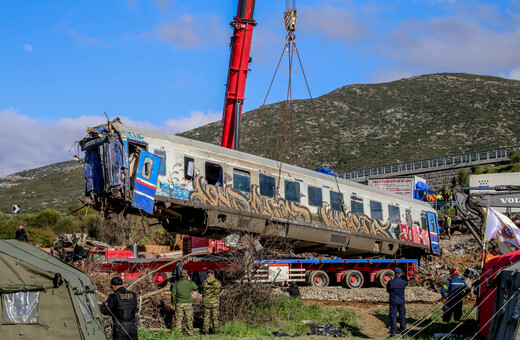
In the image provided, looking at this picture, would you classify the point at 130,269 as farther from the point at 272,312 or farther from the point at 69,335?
the point at 69,335

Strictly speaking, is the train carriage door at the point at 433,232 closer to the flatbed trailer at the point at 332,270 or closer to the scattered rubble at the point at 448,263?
the scattered rubble at the point at 448,263

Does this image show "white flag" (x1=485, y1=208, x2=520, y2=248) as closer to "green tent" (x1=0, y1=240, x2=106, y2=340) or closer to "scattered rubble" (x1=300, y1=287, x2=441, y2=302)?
"scattered rubble" (x1=300, y1=287, x2=441, y2=302)

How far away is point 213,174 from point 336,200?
529 cm

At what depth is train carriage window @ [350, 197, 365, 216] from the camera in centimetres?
2186

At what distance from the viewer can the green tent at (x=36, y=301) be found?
870 cm

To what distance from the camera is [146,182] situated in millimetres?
16328

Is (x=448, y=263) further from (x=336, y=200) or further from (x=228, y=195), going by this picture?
(x=228, y=195)

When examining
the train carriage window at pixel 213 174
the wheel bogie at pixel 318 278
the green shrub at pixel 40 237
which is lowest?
the wheel bogie at pixel 318 278

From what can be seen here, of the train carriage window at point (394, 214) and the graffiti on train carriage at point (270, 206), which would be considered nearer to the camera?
the graffiti on train carriage at point (270, 206)

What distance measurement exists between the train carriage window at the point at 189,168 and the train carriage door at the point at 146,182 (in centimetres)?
98

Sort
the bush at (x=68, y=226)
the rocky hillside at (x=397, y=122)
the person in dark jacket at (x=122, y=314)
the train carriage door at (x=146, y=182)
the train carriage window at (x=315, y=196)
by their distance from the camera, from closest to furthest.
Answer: the person in dark jacket at (x=122, y=314) → the train carriage door at (x=146, y=182) → the train carriage window at (x=315, y=196) → the bush at (x=68, y=226) → the rocky hillside at (x=397, y=122)

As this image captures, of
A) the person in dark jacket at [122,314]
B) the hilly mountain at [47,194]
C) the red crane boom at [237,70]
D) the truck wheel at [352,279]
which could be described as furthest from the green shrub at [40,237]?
the person in dark jacket at [122,314]

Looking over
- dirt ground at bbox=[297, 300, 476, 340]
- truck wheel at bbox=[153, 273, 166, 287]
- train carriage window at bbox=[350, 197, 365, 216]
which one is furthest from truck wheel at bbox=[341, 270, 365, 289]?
truck wheel at bbox=[153, 273, 166, 287]

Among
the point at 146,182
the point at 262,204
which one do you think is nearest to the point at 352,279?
the point at 262,204
